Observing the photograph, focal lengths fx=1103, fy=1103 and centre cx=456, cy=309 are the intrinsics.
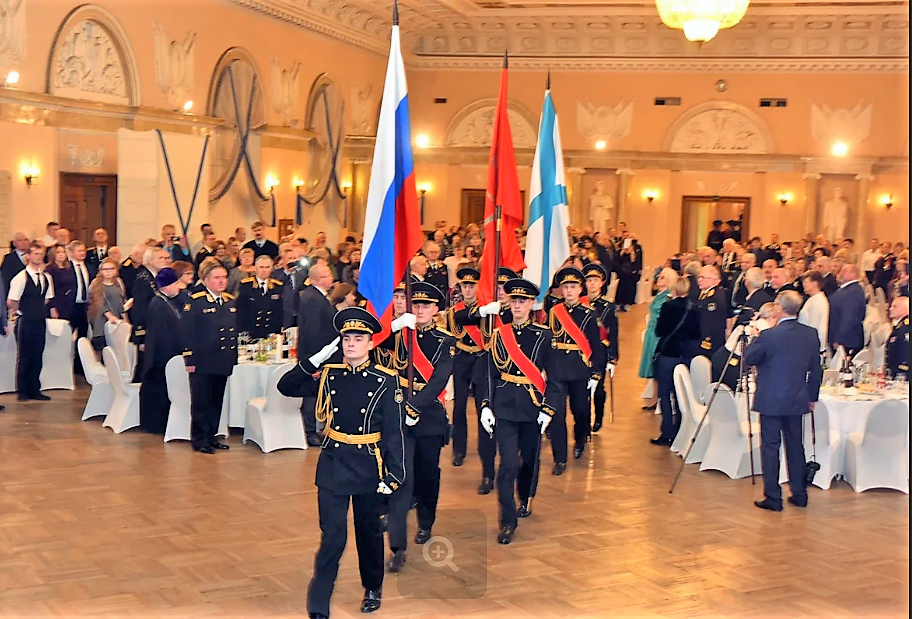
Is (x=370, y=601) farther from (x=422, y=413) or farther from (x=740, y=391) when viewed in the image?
(x=740, y=391)

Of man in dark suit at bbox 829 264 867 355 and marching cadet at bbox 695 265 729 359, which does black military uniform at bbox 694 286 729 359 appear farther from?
man in dark suit at bbox 829 264 867 355

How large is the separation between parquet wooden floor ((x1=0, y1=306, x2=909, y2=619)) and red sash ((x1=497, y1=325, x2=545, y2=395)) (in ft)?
3.35

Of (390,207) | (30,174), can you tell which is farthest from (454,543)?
(30,174)

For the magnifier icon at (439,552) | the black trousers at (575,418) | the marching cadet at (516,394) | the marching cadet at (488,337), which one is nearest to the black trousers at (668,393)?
the black trousers at (575,418)

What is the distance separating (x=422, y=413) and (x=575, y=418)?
3220 mm

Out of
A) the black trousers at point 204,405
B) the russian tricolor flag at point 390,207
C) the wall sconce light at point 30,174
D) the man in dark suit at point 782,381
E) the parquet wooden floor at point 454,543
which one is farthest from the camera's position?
the wall sconce light at point 30,174

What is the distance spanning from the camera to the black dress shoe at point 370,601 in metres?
5.78

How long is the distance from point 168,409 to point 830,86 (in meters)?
19.2

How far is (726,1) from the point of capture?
1379 cm

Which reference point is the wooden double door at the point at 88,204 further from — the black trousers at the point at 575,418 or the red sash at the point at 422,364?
the red sash at the point at 422,364

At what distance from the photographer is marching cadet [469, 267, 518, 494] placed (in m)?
7.44

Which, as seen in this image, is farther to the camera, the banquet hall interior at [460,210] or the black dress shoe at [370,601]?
the banquet hall interior at [460,210]

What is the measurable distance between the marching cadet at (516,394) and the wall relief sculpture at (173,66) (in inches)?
429

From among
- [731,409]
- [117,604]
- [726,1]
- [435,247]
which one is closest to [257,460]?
[117,604]
